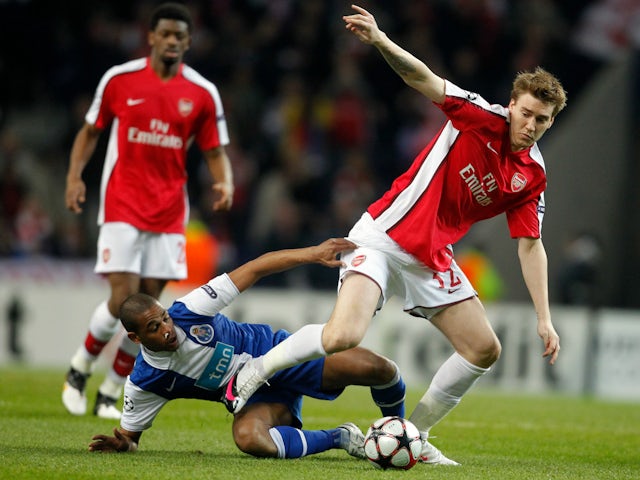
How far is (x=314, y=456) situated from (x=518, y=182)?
1.85 metres

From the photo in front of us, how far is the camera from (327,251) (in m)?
6.01

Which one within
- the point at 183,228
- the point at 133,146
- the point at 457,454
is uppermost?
the point at 133,146

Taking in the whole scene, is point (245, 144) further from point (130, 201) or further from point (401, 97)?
point (130, 201)

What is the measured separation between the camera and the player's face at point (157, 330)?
5.91 m

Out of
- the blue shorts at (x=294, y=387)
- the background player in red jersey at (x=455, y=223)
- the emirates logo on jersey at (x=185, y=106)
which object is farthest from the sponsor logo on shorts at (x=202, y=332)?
the emirates logo on jersey at (x=185, y=106)

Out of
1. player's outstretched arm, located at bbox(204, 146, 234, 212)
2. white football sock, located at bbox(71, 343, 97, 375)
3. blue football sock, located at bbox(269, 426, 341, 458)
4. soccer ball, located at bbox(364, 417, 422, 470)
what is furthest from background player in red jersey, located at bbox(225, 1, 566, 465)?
white football sock, located at bbox(71, 343, 97, 375)

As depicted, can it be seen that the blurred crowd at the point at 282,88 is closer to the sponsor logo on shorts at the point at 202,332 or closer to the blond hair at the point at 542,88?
the sponsor logo on shorts at the point at 202,332

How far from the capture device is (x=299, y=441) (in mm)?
6051

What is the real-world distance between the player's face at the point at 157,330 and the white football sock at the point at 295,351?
1.60 feet

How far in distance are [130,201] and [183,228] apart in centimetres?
48

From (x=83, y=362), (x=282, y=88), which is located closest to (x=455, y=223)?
(x=83, y=362)

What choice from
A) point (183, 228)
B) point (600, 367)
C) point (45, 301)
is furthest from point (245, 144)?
point (183, 228)

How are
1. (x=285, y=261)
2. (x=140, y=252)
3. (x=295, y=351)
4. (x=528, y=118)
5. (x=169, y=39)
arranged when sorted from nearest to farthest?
(x=295, y=351) < (x=285, y=261) < (x=528, y=118) < (x=169, y=39) < (x=140, y=252)

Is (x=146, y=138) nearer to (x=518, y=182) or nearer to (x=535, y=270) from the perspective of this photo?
(x=518, y=182)
